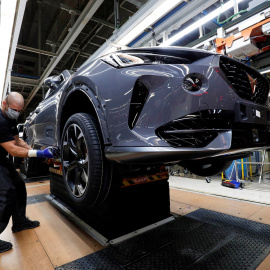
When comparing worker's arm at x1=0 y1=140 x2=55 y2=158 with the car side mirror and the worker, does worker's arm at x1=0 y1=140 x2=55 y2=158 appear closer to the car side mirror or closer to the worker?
the worker

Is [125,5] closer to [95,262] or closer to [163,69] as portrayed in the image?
[163,69]

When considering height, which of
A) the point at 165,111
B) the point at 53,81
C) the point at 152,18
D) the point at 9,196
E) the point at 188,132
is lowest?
the point at 9,196

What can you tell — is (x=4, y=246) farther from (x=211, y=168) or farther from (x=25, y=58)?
(x=25, y=58)

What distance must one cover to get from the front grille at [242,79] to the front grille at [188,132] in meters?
0.38

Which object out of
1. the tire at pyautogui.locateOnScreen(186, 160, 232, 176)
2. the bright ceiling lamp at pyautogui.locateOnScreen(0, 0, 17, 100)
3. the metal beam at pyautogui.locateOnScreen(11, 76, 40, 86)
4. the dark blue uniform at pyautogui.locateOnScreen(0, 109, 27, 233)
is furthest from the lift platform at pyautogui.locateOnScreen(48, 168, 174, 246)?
the metal beam at pyautogui.locateOnScreen(11, 76, 40, 86)

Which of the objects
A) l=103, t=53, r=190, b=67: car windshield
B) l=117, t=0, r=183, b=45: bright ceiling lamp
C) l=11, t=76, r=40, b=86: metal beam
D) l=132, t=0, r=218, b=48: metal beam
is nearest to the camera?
l=103, t=53, r=190, b=67: car windshield

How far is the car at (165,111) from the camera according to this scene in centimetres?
112

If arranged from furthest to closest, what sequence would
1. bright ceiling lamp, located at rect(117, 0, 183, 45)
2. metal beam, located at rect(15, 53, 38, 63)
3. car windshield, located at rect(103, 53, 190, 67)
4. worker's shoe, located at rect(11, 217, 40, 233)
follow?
metal beam, located at rect(15, 53, 38, 63) < bright ceiling lamp, located at rect(117, 0, 183, 45) < worker's shoe, located at rect(11, 217, 40, 233) < car windshield, located at rect(103, 53, 190, 67)

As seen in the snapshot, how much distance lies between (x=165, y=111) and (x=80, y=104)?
1.04m

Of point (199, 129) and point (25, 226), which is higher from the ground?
point (199, 129)

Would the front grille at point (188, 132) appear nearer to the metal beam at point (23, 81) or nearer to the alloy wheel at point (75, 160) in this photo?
the alloy wheel at point (75, 160)

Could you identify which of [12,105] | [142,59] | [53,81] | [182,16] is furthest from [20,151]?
[182,16]

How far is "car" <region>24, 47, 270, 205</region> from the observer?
1115mm

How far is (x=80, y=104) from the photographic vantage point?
6.18 feet
